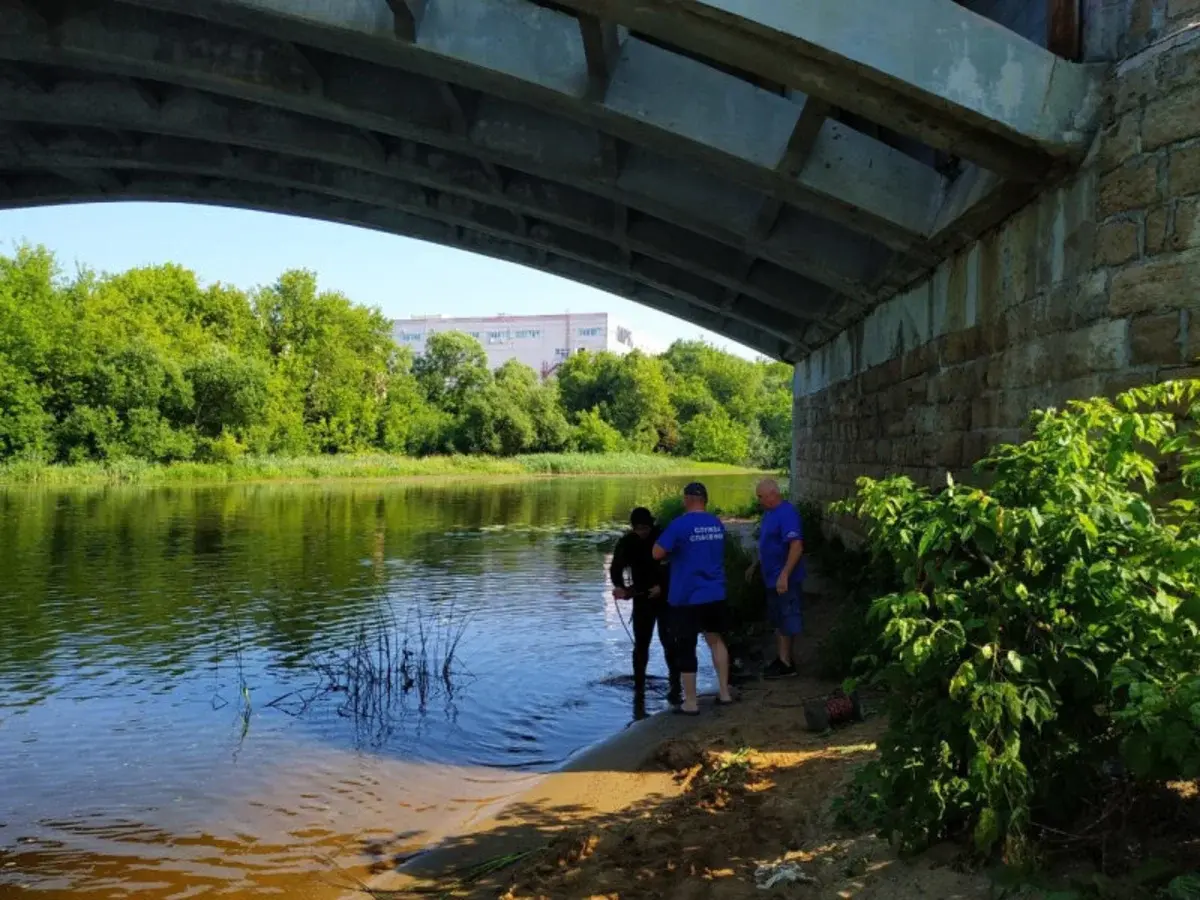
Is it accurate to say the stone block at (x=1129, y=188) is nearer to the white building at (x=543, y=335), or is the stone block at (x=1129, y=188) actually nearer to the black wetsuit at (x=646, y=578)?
the black wetsuit at (x=646, y=578)

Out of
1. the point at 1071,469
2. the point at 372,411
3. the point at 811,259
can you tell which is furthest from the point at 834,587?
→ the point at 372,411

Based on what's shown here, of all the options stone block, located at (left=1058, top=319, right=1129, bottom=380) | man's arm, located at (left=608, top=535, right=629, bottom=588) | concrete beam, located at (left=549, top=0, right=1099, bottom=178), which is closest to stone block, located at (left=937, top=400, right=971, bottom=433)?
stone block, located at (left=1058, top=319, right=1129, bottom=380)

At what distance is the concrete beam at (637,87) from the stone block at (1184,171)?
2.71 meters

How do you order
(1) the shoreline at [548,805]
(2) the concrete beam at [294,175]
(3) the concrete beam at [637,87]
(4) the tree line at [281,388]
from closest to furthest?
(1) the shoreline at [548,805] → (3) the concrete beam at [637,87] → (2) the concrete beam at [294,175] → (4) the tree line at [281,388]

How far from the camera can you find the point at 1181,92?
4895 millimetres

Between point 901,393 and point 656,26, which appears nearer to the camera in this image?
point 656,26

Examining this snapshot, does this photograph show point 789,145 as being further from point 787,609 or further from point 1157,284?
point 787,609

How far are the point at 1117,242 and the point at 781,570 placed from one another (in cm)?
383

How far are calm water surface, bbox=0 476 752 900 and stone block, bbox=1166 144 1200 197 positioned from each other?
16.7 feet

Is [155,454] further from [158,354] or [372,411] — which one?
[372,411]

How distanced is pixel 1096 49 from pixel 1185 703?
13.8ft

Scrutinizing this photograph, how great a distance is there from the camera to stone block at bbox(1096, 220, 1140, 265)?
5.06m

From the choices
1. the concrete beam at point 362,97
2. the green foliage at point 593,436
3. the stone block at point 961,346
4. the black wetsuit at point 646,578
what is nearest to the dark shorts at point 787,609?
the black wetsuit at point 646,578

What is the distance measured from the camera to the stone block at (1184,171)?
4773mm
